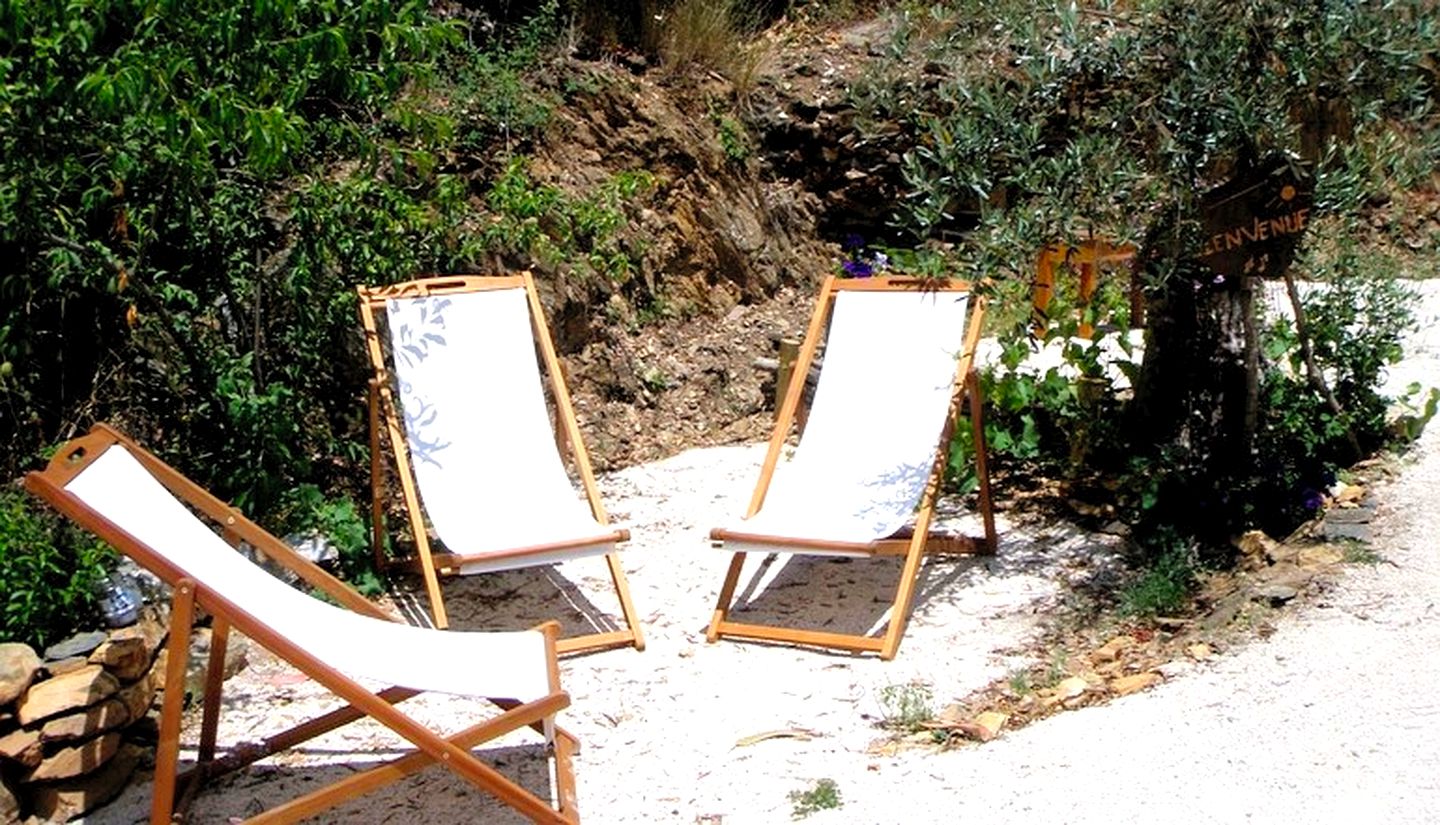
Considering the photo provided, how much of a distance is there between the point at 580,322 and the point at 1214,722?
13.8ft

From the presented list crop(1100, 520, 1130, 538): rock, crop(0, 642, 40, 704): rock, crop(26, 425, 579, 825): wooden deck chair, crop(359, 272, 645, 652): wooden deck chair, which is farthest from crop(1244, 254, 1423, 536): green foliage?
crop(0, 642, 40, 704): rock

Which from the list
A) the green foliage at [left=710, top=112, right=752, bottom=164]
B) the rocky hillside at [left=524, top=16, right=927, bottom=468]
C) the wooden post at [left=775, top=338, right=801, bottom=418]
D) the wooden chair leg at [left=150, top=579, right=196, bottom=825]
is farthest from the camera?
the green foliage at [left=710, top=112, right=752, bottom=164]

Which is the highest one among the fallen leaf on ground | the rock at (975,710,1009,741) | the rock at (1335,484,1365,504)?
the rock at (1335,484,1365,504)

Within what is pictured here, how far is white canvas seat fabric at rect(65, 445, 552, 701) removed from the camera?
129 inches

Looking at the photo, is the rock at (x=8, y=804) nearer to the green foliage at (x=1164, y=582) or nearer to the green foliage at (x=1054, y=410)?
the green foliage at (x=1164, y=582)

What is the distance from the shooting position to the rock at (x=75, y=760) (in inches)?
140

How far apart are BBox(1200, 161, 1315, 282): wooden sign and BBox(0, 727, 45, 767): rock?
11.7 ft

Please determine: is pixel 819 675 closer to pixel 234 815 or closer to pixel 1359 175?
pixel 234 815

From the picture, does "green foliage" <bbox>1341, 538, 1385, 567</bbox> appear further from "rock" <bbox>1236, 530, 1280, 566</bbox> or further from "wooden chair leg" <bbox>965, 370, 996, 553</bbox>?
"wooden chair leg" <bbox>965, 370, 996, 553</bbox>

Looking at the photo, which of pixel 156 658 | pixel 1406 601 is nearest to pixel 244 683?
pixel 156 658

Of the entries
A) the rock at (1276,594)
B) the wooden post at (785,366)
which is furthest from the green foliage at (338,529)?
the rock at (1276,594)

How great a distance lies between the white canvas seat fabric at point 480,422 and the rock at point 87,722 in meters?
1.16

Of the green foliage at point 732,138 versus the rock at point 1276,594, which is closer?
the rock at point 1276,594

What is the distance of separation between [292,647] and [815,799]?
127 centimetres
